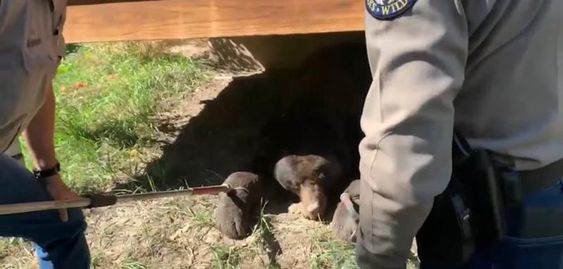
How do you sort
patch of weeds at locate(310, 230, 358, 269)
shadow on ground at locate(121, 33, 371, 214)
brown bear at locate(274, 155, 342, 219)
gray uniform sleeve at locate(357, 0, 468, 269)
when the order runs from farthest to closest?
shadow on ground at locate(121, 33, 371, 214), brown bear at locate(274, 155, 342, 219), patch of weeds at locate(310, 230, 358, 269), gray uniform sleeve at locate(357, 0, 468, 269)

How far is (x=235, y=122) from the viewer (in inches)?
188

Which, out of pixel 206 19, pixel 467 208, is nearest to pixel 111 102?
pixel 206 19

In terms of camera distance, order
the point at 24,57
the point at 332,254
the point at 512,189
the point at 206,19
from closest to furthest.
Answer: the point at 512,189 < the point at 24,57 < the point at 332,254 < the point at 206,19

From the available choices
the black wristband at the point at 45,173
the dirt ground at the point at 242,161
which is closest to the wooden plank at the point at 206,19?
the dirt ground at the point at 242,161

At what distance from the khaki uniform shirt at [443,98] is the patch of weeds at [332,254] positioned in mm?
1489

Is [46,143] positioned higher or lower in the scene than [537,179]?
lower

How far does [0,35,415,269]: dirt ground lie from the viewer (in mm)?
3688

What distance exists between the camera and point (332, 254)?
358cm

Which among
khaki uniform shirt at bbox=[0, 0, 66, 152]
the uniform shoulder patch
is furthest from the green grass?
the uniform shoulder patch

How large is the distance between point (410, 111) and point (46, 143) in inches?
63.1

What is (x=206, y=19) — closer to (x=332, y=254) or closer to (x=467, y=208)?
(x=332, y=254)

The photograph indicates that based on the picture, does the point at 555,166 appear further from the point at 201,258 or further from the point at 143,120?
the point at 143,120

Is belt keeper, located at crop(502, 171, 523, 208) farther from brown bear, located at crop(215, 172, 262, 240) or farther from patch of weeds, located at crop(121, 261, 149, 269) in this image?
patch of weeds, located at crop(121, 261, 149, 269)

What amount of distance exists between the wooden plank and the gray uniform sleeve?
169 centimetres
